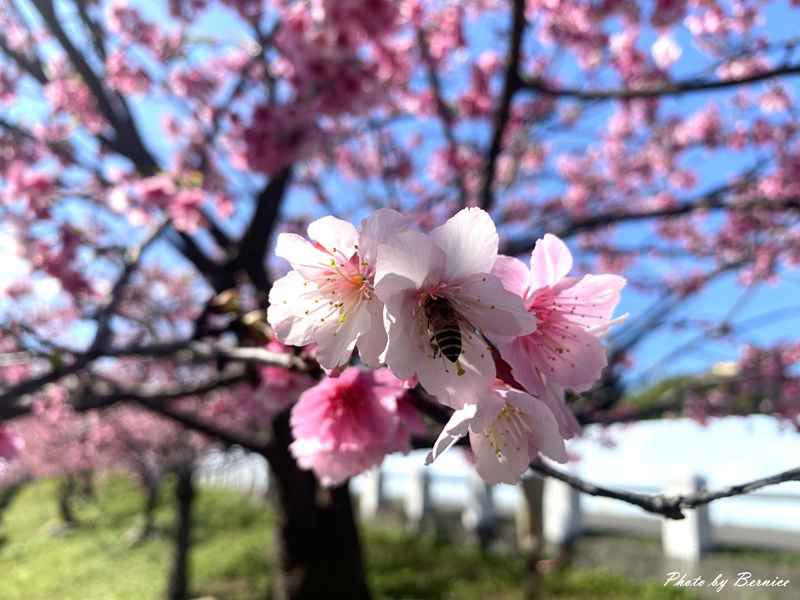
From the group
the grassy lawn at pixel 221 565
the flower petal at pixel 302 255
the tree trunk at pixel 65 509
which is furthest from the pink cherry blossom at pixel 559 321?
the tree trunk at pixel 65 509

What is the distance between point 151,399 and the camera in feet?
8.24

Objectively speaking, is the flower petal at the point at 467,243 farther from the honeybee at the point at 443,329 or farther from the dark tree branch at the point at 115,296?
the dark tree branch at the point at 115,296

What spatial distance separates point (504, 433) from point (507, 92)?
258cm

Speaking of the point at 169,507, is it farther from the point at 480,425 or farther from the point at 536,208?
the point at 480,425

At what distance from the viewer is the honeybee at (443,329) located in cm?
68

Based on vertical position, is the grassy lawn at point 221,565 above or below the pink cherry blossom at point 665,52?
below

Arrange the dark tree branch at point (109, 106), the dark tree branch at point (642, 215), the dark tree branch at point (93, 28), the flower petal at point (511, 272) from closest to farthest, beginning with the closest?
the flower petal at point (511, 272) < the dark tree branch at point (109, 106) < the dark tree branch at point (642, 215) < the dark tree branch at point (93, 28)

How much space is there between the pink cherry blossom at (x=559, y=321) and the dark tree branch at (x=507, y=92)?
2358 millimetres

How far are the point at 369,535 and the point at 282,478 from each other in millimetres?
7238

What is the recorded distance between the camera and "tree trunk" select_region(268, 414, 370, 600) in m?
4.08

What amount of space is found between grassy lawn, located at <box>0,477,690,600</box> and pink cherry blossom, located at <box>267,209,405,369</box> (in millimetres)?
6246

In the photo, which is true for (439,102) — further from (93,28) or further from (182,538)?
(182,538)

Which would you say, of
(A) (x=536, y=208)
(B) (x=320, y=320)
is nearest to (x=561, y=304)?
(B) (x=320, y=320)

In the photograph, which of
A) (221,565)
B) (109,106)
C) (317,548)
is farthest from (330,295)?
(221,565)
